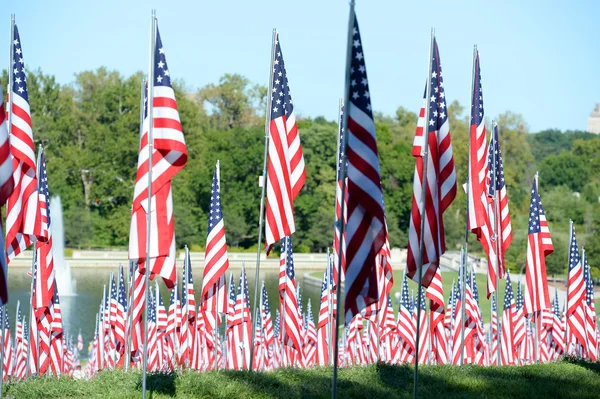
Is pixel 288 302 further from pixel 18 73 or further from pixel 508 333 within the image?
pixel 18 73

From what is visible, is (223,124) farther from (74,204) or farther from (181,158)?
(181,158)

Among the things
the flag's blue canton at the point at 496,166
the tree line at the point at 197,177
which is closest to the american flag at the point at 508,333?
the flag's blue canton at the point at 496,166

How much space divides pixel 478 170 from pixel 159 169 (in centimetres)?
696

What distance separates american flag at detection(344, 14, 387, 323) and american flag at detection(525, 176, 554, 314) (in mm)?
A: 12146

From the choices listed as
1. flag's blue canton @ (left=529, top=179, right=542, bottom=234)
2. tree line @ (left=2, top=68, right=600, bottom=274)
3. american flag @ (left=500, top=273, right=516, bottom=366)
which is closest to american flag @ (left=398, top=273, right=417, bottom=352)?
american flag @ (left=500, top=273, right=516, bottom=366)

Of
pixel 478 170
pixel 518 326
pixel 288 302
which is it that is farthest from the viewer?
pixel 518 326

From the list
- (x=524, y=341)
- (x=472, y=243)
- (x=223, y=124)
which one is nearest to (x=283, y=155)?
(x=524, y=341)

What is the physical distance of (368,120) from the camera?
12.8 metres

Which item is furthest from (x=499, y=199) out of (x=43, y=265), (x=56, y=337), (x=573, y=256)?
(x=56, y=337)

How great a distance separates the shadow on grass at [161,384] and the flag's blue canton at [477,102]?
24.5 ft

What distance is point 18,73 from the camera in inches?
700

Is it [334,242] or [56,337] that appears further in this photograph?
[56,337]

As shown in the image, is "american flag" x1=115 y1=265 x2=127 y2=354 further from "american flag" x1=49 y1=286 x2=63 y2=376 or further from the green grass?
the green grass

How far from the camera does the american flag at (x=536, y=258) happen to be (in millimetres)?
24219
